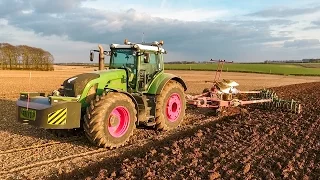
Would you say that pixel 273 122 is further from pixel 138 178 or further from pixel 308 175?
pixel 138 178

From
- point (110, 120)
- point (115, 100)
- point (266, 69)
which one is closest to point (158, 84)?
point (115, 100)

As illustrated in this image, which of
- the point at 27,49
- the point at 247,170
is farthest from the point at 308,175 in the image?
the point at 27,49

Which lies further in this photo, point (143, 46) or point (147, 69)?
point (147, 69)

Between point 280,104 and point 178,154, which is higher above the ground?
point 280,104

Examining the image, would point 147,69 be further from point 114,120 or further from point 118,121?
point 114,120

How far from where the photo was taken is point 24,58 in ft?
196

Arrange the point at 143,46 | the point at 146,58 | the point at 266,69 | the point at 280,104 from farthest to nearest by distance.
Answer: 1. the point at 266,69
2. the point at 280,104
3. the point at 143,46
4. the point at 146,58

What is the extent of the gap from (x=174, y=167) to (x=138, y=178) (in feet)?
2.54

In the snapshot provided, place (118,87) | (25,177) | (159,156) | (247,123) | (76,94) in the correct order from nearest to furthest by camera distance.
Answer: (25,177), (159,156), (76,94), (118,87), (247,123)

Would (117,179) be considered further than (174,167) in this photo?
No

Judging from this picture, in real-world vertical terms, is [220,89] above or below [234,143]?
above

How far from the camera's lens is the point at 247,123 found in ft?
33.9

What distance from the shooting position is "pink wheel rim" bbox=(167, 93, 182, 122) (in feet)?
32.8

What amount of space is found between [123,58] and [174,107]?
209 cm
